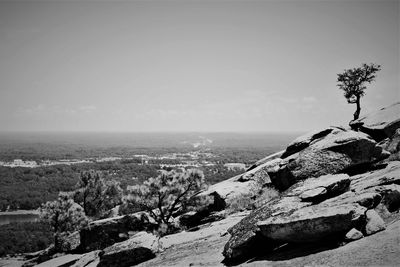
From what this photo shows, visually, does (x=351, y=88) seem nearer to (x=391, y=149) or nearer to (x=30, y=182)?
(x=391, y=149)

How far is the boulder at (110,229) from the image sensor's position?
29469 mm

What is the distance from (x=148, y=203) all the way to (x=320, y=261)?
1954cm

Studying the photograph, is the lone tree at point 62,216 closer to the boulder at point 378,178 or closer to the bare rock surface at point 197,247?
the bare rock surface at point 197,247

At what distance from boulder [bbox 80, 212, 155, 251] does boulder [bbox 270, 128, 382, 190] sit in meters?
18.0

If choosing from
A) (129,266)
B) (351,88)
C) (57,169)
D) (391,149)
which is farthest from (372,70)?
(57,169)

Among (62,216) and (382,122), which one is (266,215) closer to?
(382,122)

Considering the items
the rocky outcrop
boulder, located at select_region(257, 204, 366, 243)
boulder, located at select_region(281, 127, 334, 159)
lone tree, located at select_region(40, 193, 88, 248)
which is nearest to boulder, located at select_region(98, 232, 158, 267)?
the rocky outcrop


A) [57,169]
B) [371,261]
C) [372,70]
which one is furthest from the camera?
[57,169]

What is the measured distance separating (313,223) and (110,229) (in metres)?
24.4

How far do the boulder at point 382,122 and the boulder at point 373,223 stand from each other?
14299 mm

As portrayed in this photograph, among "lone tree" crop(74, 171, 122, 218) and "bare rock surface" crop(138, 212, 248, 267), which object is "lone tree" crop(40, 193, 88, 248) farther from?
"bare rock surface" crop(138, 212, 248, 267)

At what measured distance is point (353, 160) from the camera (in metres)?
18.1

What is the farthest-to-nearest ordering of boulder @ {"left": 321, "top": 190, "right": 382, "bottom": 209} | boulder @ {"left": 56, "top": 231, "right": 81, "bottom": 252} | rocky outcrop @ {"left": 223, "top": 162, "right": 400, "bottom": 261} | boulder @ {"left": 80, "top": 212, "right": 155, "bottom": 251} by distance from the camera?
boulder @ {"left": 56, "top": 231, "right": 81, "bottom": 252}
boulder @ {"left": 80, "top": 212, "right": 155, "bottom": 251}
boulder @ {"left": 321, "top": 190, "right": 382, "bottom": 209}
rocky outcrop @ {"left": 223, "top": 162, "right": 400, "bottom": 261}

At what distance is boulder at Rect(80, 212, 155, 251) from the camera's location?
96.7ft
